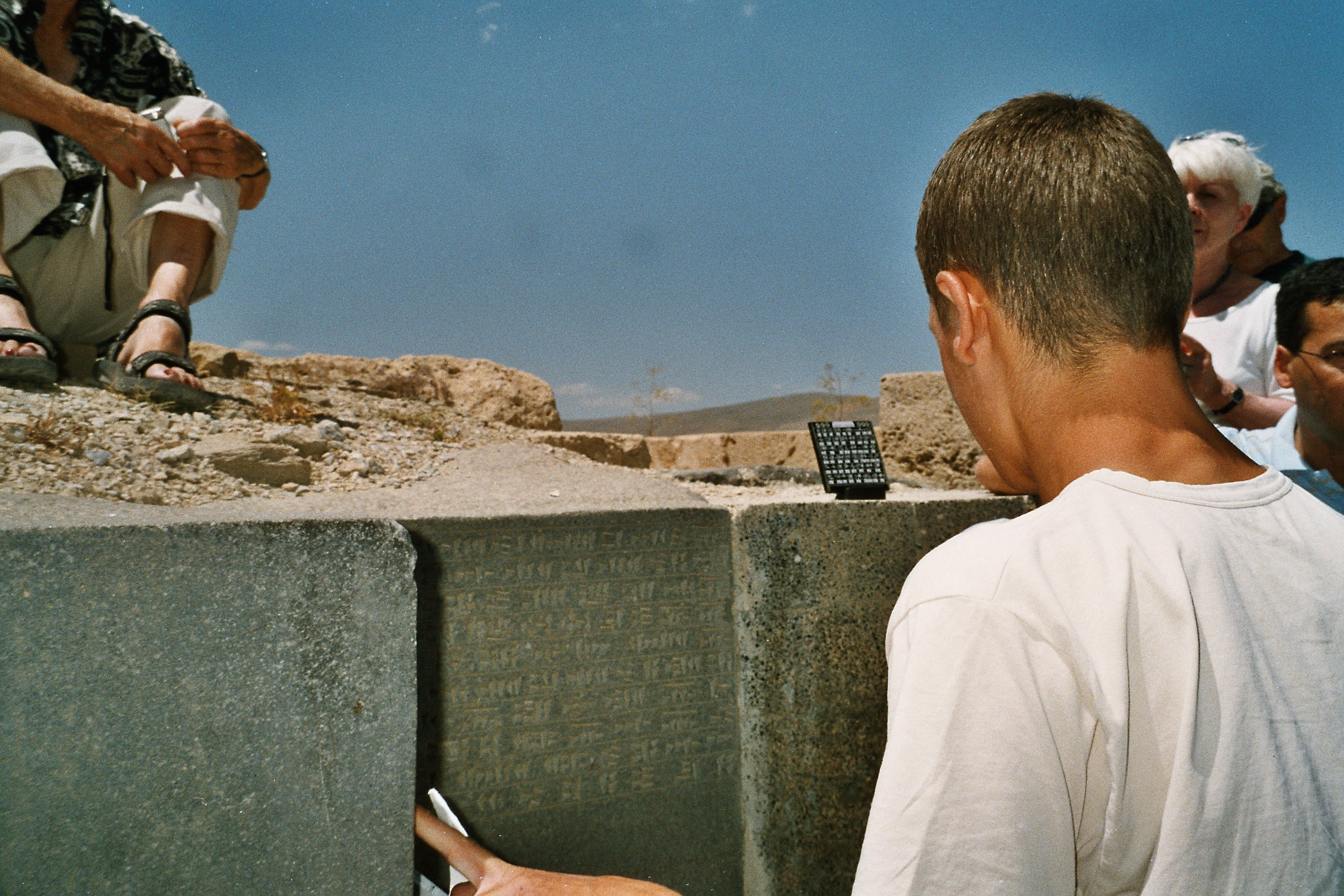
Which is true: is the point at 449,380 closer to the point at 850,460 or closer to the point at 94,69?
the point at 94,69

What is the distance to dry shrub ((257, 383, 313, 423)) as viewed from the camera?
2.50 m

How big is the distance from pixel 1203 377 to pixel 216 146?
288 centimetres

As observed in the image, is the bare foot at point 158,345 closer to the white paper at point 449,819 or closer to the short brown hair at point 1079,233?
the white paper at point 449,819

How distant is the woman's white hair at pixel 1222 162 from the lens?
250 cm

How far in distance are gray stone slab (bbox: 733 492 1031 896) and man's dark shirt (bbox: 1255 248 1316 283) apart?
63.5 inches

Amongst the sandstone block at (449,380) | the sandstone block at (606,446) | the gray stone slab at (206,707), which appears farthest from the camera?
the sandstone block at (449,380)

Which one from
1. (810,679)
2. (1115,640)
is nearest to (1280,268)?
(810,679)

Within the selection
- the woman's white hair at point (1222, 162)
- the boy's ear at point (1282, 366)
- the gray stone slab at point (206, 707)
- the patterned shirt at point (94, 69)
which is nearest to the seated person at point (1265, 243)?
the woman's white hair at point (1222, 162)

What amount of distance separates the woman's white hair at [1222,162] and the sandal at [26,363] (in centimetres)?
315

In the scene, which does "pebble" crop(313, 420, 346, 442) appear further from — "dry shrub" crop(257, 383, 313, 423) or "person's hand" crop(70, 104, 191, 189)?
"person's hand" crop(70, 104, 191, 189)

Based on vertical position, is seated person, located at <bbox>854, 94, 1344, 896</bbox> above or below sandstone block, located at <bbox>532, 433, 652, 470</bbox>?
below

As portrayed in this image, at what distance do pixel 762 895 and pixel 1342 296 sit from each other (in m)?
2.05

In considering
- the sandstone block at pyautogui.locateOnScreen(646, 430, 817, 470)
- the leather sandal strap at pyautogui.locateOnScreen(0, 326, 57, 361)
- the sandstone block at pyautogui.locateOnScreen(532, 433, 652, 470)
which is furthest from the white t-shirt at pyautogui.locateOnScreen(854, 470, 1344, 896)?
the sandstone block at pyautogui.locateOnScreen(646, 430, 817, 470)

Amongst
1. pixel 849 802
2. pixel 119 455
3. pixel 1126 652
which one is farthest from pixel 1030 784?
pixel 119 455
